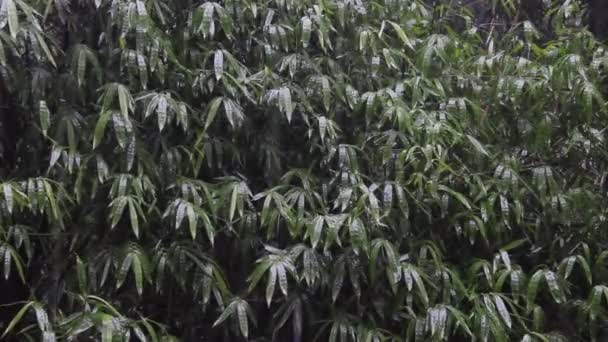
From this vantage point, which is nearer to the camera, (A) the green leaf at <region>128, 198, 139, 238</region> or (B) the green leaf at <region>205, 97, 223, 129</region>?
(A) the green leaf at <region>128, 198, 139, 238</region>

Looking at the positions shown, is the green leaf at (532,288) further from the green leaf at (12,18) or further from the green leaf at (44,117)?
the green leaf at (12,18)

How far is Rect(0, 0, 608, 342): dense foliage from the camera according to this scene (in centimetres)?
226

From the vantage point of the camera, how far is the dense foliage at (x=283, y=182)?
89.0 inches

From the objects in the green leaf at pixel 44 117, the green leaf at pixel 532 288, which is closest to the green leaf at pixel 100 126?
the green leaf at pixel 44 117

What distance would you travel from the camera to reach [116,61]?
2.39 m

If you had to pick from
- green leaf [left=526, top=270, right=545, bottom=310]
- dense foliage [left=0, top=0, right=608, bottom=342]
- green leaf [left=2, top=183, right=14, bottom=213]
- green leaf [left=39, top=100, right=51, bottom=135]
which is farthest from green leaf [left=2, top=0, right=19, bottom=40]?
green leaf [left=526, top=270, right=545, bottom=310]

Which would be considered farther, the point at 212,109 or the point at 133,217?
the point at 212,109

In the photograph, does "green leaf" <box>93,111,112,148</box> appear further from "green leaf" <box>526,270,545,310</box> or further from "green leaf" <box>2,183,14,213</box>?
"green leaf" <box>526,270,545,310</box>

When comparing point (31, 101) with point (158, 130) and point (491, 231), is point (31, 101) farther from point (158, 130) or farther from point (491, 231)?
point (491, 231)

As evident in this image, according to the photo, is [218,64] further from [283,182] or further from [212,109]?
[283,182]

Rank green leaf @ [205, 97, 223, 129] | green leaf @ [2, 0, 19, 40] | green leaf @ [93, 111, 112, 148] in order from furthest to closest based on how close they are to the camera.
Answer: green leaf @ [205, 97, 223, 129] < green leaf @ [93, 111, 112, 148] < green leaf @ [2, 0, 19, 40]

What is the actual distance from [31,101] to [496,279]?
1.53m

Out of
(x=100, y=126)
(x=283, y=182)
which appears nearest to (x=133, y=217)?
(x=100, y=126)

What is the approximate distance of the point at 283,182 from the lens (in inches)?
96.3
